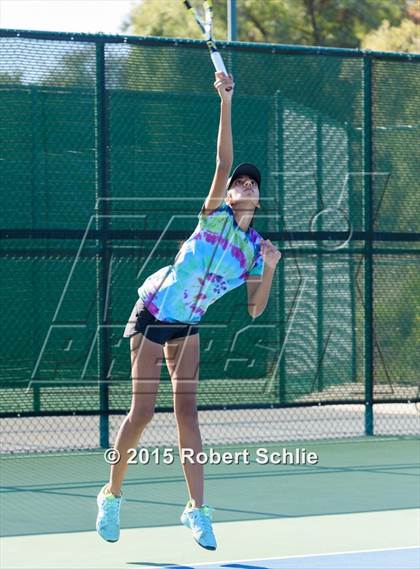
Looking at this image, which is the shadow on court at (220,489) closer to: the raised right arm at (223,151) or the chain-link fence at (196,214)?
the chain-link fence at (196,214)

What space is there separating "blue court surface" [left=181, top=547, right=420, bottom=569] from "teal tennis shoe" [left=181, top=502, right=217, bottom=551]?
491 millimetres

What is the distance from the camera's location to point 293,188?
32.3 feet

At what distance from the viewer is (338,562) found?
5.92 metres

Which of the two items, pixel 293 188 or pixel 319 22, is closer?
pixel 293 188

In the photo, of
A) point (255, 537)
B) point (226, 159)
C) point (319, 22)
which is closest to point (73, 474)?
point (255, 537)

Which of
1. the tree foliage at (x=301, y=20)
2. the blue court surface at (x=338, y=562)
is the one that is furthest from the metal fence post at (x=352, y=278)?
the tree foliage at (x=301, y=20)

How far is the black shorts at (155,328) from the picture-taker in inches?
215

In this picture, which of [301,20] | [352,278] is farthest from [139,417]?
[301,20]

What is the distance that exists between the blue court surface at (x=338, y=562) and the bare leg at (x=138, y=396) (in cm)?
66

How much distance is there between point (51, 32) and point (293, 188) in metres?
2.31

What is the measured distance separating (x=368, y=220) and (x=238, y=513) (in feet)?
11.5

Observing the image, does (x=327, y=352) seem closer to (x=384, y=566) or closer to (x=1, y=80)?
(x=1, y=80)

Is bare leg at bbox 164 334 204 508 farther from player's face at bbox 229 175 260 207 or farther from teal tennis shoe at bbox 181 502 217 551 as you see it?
player's face at bbox 229 175 260 207

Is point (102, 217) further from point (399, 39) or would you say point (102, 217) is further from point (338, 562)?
point (399, 39)
